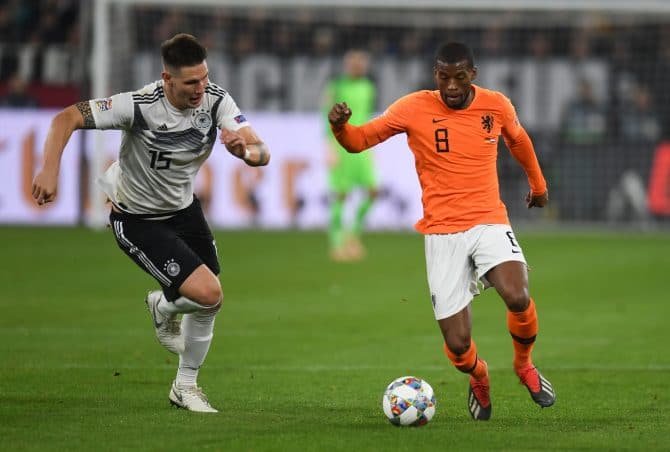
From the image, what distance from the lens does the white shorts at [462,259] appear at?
7.26 meters

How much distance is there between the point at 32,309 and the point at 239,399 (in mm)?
5227

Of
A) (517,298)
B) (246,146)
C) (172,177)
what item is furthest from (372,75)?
(246,146)

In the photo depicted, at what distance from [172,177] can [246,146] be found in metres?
0.83

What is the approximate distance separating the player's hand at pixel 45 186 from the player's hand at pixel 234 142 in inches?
35.8

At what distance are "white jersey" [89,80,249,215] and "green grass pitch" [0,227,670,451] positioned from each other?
1215mm

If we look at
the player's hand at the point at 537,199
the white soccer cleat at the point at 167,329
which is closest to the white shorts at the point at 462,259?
the player's hand at the point at 537,199

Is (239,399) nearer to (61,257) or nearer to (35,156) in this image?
(61,257)

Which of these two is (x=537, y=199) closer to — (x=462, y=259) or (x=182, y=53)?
(x=462, y=259)

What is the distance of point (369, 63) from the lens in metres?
25.1

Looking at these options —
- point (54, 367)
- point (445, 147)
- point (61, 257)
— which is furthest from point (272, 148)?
point (445, 147)

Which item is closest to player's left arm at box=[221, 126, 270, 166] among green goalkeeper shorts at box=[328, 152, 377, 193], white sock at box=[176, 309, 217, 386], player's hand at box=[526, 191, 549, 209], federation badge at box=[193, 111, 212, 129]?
federation badge at box=[193, 111, 212, 129]

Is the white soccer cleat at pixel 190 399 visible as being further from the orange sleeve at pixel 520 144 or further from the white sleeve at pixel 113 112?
the orange sleeve at pixel 520 144

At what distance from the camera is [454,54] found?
23.6ft

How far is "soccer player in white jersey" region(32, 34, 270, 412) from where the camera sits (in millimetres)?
7070
